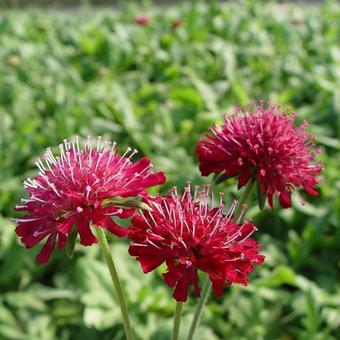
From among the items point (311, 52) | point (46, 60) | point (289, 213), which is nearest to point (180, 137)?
point (289, 213)

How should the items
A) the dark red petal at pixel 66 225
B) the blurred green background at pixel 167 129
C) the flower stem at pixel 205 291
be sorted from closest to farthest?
the dark red petal at pixel 66 225, the flower stem at pixel 205 291, the blurred green background at pixel 167 129

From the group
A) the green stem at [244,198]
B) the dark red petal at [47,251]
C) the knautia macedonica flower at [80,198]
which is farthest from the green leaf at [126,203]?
the green stem at [244,198]

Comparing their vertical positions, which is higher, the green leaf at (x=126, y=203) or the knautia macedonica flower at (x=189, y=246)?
the green leaf at (x=126, y=203)

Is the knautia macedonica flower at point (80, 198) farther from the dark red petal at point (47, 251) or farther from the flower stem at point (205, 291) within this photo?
the flower stem at point (205, 291)

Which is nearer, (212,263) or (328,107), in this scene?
(212,263)

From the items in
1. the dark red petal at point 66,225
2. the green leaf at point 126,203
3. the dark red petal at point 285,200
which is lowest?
the dark red petal at point 66,225

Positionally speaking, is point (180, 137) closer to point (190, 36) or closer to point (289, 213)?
point (289, 213)
